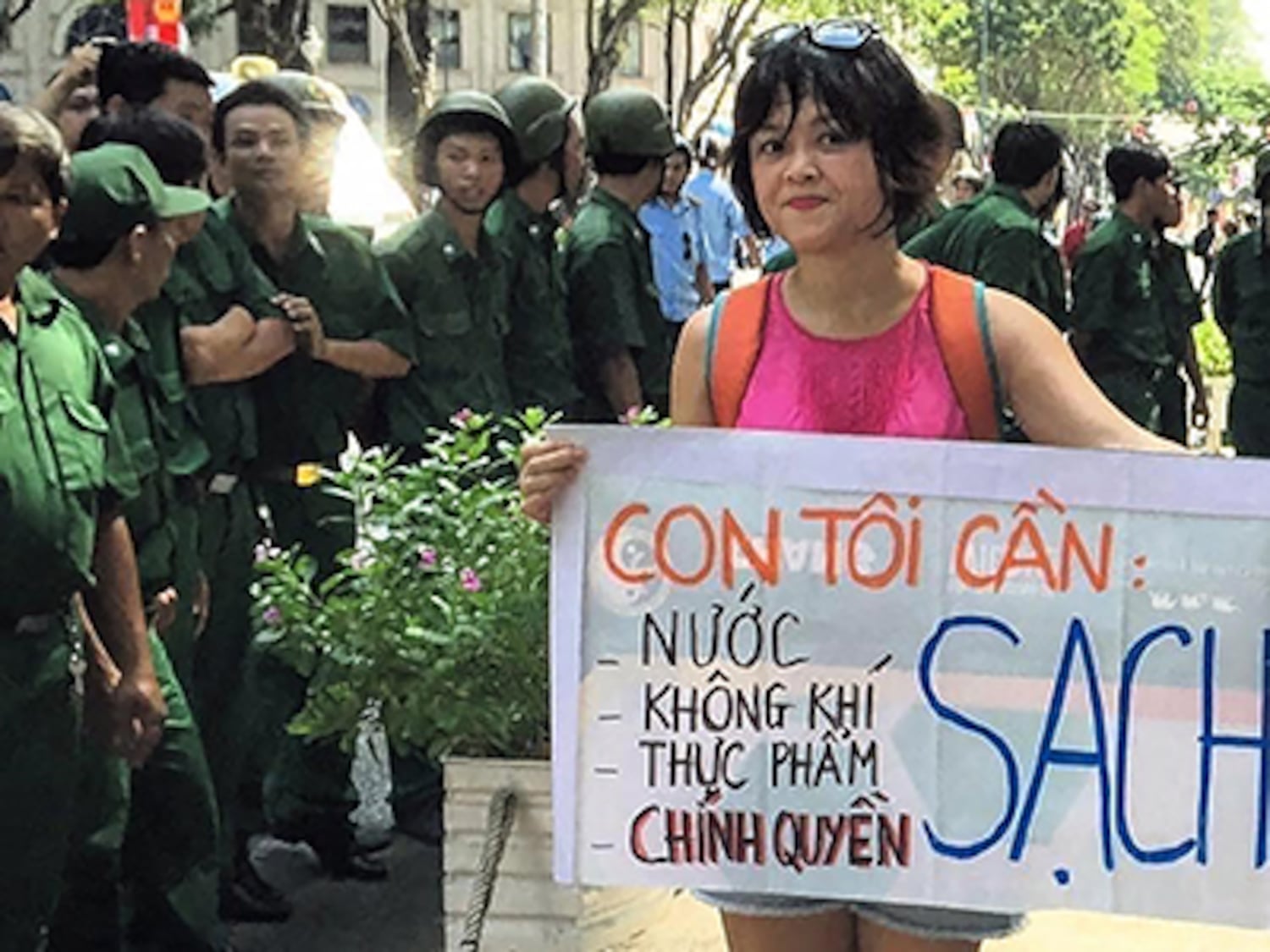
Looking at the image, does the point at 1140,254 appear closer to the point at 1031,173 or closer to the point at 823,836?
the point at 1031,173

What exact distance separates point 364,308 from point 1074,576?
2997mm

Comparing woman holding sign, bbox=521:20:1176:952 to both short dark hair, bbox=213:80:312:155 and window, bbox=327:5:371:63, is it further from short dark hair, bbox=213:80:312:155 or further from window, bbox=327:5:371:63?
window, bbox=327:5:371:63

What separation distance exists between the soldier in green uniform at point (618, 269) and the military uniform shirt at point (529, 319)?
356 mm

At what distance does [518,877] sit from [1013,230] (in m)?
4.54

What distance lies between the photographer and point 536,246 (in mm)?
6184

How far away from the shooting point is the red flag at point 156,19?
433 inches

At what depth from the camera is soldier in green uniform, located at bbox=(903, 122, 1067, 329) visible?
745cm

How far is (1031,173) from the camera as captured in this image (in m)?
7.89

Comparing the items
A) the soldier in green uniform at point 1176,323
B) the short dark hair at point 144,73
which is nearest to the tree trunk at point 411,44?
the soldier in green uniform at point 1176,323

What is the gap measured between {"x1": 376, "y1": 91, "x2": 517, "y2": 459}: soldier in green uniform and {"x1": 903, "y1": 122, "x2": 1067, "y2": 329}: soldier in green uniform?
2.14m

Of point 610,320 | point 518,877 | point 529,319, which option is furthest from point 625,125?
point 518,877

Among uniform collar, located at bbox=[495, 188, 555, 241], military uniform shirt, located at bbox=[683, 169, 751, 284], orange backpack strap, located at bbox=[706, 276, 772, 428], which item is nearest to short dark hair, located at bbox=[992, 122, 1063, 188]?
uniform collar, located at bbox=[495, 188, 555, 241]

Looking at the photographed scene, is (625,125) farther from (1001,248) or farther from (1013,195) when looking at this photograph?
(1013,195)

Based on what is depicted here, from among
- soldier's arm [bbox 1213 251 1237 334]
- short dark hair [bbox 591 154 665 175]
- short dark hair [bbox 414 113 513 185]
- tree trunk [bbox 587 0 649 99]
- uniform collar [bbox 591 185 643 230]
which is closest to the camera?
short dark hair [bbox 414 113 513 185]
